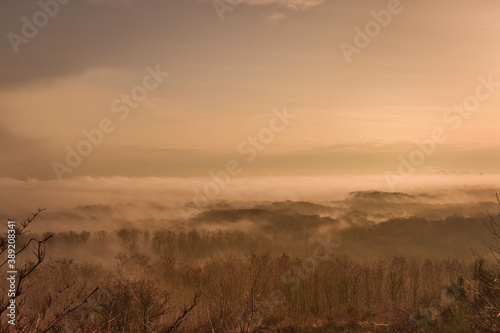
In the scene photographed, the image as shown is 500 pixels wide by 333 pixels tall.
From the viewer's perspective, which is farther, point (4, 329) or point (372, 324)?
point (372, 324)

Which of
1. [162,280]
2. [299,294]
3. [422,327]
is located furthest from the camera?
[162,280]

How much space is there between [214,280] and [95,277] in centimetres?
2922

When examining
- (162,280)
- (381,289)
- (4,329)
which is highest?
(4,329)

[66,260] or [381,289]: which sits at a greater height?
[66,260]

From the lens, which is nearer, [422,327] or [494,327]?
[494,327]

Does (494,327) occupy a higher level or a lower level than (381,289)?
higher

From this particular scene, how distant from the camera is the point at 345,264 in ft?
272

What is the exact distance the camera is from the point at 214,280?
79312mm

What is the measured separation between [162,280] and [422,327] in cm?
5429

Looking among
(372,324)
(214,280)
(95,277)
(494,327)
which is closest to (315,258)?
(214,280)

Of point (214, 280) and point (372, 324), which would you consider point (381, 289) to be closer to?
point (214, 280)

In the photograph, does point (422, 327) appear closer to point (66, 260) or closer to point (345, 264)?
point (345, 264)

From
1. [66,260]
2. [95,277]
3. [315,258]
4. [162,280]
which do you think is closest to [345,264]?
[315,258]

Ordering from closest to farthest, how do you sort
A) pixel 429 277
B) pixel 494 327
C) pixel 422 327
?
1. pixel 494 327
2. pixel 422 327
3. pixel 429 277
